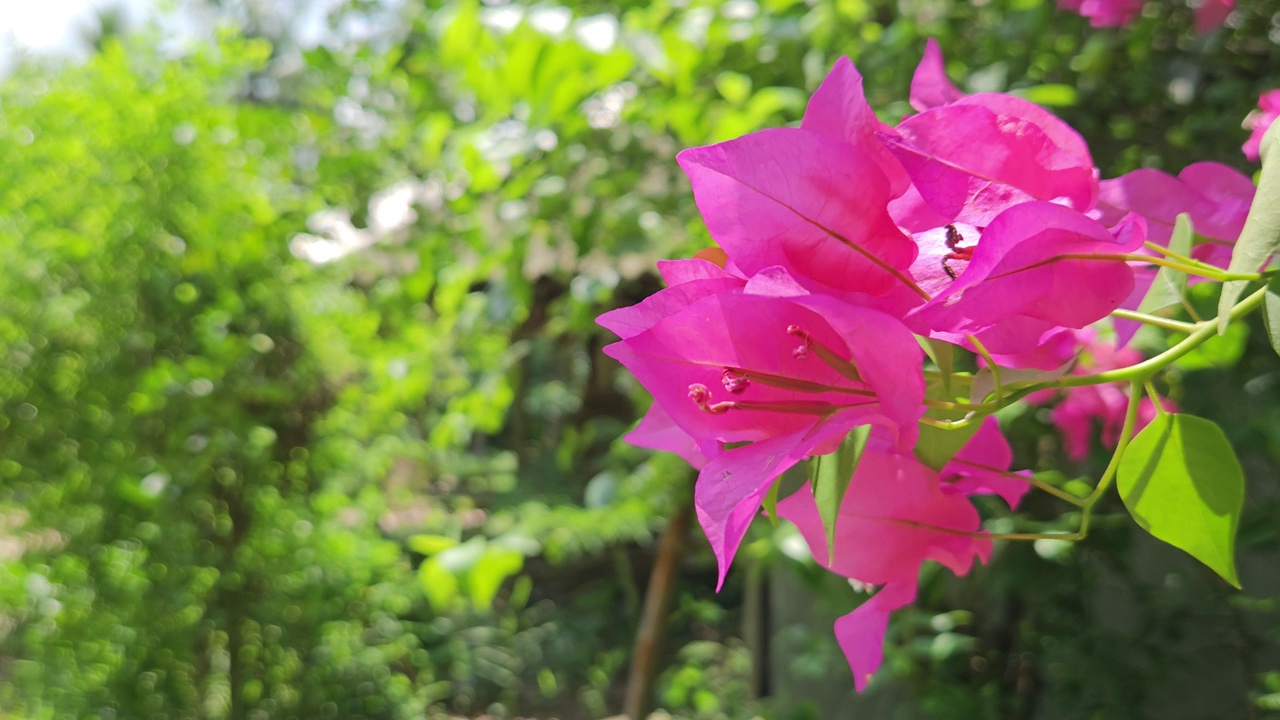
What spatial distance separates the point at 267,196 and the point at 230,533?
0.79 metres

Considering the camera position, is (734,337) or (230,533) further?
(230,533)

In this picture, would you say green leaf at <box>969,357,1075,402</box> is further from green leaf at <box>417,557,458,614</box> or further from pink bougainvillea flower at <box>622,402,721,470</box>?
green leaf at <box>417,557,458,614</box>

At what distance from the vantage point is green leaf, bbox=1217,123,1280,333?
→ 0.72ft

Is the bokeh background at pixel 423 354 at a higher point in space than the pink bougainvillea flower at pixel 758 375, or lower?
lower

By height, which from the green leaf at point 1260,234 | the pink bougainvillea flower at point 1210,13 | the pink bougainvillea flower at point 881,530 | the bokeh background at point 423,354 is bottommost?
the bokeh background at point 423,354

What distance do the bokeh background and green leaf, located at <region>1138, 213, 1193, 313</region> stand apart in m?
0.21

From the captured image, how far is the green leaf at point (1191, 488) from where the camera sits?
23 centimetres

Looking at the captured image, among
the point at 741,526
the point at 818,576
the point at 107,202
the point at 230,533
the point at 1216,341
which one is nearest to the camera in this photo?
the point at 741,526

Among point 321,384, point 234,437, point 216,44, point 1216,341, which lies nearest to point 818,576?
point 1216,341

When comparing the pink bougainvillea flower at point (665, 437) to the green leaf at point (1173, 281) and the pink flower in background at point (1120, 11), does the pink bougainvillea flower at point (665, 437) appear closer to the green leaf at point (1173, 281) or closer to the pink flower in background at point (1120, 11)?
the green leaf at point (1173, 281)

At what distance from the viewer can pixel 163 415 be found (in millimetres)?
2123

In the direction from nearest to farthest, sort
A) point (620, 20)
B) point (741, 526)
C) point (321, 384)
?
point (741, 526) → point (620, 20) → point (321, 384)

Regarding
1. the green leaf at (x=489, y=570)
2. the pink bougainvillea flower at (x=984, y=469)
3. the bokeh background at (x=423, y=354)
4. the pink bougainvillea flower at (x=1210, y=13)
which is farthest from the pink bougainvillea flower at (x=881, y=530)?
the pink bougainvillea flower at (x=1210, y=13)

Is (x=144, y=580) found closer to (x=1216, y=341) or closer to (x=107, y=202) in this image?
(x=107, y=202)
